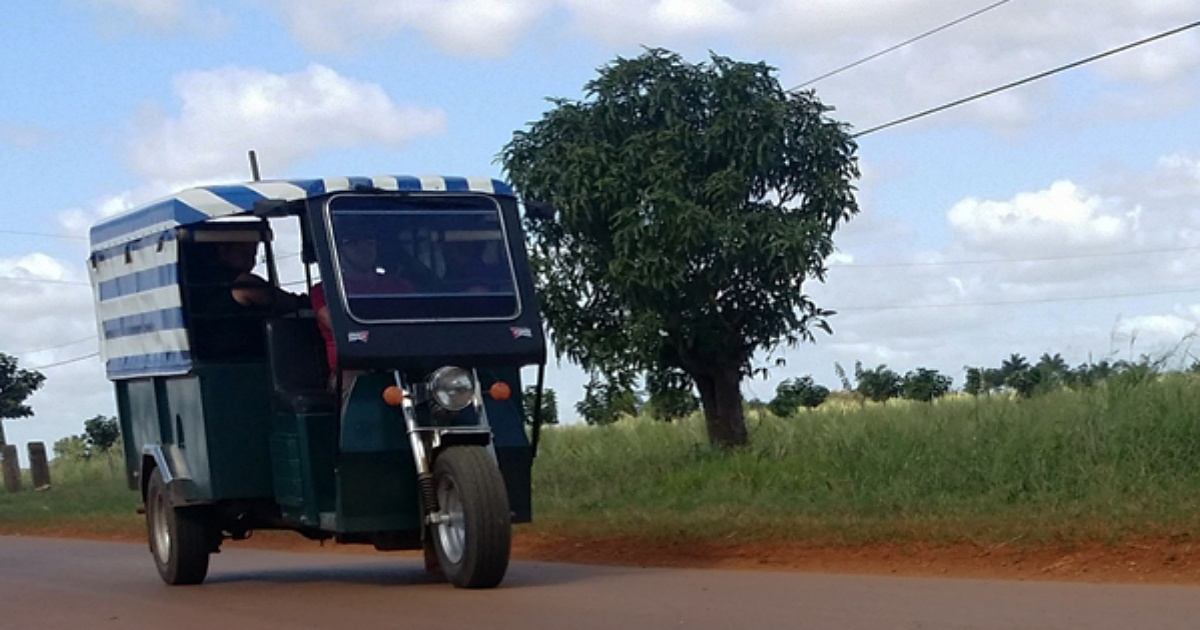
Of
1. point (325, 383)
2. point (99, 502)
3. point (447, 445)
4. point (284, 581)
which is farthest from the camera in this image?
point (99, 502)

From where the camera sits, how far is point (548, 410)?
3288cm

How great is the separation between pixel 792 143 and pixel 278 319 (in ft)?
26.9

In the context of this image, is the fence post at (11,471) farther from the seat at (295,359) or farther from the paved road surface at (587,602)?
the seat at (295,359)

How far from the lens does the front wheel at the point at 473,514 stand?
10.5m

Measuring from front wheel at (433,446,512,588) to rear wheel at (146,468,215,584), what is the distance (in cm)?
255

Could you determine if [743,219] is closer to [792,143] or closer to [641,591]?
[792,143]

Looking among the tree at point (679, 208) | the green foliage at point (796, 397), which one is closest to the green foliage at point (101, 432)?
the green foliage at point (796, 397)

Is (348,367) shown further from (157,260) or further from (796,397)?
(796,397)

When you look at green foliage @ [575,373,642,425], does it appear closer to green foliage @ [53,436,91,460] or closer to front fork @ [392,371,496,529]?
front fork @ [392,371,496,529]

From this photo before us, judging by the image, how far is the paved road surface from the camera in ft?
28.8

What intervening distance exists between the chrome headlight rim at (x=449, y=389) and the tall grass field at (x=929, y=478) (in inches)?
137

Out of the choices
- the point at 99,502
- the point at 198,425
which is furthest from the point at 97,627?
the point at 99,502

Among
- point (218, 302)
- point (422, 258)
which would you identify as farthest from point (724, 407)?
point (422, 258)

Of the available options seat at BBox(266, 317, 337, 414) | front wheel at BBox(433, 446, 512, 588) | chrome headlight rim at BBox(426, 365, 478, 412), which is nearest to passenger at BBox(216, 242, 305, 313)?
seat at BBox(266, 317, 337, 414)
